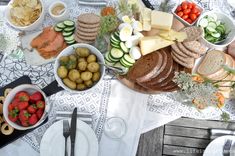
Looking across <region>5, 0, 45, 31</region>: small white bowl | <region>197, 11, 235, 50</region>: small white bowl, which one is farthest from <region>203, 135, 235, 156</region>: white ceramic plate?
<region>5, 0, 45, 31</region>: small white bowl

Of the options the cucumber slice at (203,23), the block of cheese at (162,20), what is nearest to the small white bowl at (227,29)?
the cucumber slice at (203,23)

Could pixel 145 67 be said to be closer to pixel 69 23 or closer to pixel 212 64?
pixel 212 64

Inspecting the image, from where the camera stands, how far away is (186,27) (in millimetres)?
1223

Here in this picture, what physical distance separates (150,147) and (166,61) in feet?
1.05

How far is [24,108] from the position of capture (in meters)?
1.16

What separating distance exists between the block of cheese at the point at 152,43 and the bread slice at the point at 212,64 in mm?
133

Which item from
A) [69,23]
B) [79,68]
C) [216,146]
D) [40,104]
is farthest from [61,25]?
[216,146]

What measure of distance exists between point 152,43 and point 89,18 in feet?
0.82

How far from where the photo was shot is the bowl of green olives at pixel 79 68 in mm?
1164

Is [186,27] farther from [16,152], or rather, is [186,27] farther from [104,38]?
[16,152]

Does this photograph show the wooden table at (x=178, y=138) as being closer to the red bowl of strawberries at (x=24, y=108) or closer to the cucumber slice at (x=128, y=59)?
the cucumber slice at (x=128, y=59)

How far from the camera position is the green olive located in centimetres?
116

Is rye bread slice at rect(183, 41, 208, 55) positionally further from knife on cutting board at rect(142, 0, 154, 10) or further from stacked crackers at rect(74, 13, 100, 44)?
stacked crackers at rect(74, 13, 100, 44)

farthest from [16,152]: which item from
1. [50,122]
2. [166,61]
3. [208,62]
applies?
[208,62]
